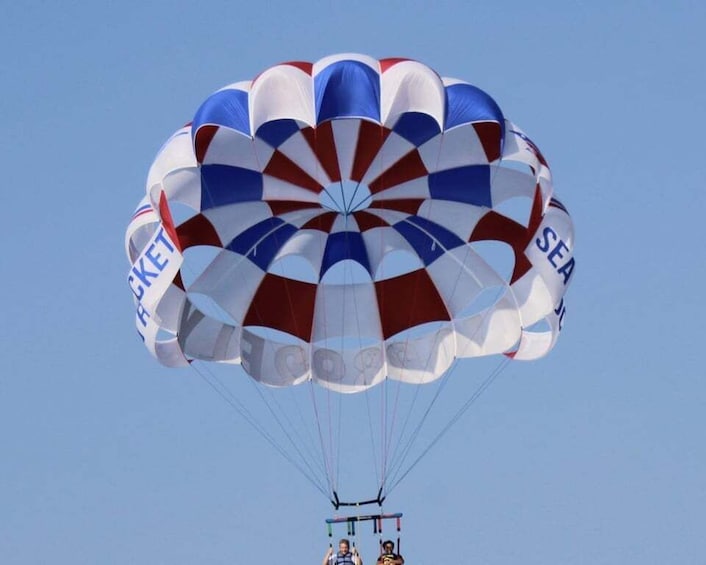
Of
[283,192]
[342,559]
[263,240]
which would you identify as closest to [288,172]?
[283,192]

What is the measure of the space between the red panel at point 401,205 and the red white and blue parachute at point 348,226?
30 mm

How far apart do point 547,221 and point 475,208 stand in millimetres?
968

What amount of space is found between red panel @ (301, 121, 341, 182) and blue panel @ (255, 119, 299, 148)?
0.20 metres

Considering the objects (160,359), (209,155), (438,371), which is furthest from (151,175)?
(438,371)

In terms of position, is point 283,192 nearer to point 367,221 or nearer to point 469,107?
point 367,221

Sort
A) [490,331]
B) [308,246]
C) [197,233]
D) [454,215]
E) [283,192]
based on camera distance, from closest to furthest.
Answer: [197,233]
[283,192]
[454,215]
[490,331]
[308,246]

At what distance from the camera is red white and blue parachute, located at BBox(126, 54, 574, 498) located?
93.8 feet

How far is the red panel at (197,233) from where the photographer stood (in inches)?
1185

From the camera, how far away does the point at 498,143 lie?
29297mm

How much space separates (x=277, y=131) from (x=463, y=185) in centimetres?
252

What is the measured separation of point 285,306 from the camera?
3147 centimetres

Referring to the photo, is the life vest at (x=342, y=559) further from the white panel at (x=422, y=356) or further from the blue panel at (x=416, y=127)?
the blue panel at (x=416, y=127)

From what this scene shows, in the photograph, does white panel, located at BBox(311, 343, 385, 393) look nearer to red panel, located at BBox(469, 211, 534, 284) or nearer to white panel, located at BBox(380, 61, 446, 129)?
red panel, located at BBox(469, 211, 534, 284)

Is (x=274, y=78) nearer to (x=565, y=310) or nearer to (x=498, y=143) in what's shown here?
(x=498, y=143)
